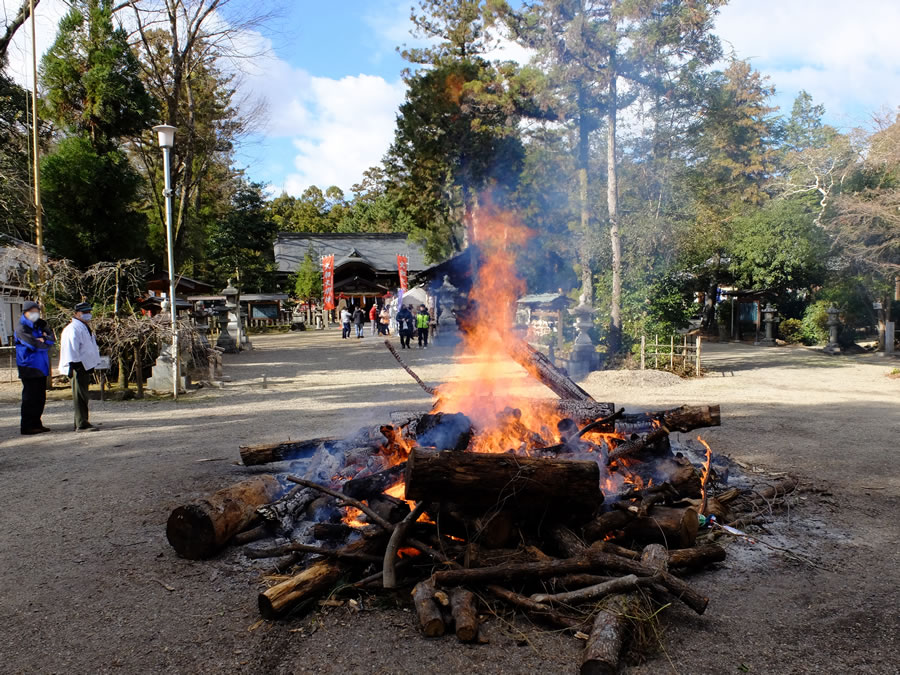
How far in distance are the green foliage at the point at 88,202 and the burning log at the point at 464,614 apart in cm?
1545

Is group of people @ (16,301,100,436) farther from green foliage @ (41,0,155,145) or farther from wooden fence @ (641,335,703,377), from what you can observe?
wooden fence @ (641,335,703,377)

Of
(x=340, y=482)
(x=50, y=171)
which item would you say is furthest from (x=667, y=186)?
(x=340, y=482)

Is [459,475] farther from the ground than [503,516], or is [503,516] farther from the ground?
[459,475]

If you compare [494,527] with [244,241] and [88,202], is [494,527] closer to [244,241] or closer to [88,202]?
[88,202]

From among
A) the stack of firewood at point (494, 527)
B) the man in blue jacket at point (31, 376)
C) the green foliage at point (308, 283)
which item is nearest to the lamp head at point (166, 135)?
the man in blue jacket at point (31, 376)

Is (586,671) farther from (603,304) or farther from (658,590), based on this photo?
(603,304)

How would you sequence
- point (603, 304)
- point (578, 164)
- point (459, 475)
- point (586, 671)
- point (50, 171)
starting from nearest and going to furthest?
point (586, 671) → point (459, 475) → point (50, 171) → point (603, 304) → point (578, 164)

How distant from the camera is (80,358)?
8125 mm

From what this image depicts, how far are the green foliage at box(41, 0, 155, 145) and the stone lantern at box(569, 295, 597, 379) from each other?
13.2 metres

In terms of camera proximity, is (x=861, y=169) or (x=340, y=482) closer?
(x=340, y=482)

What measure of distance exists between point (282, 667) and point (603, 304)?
14.7 m

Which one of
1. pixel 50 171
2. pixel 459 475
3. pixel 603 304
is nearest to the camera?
pixel 459 475

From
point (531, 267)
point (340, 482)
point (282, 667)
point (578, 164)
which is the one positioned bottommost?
point (282, 667)

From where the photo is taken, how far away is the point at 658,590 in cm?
319
